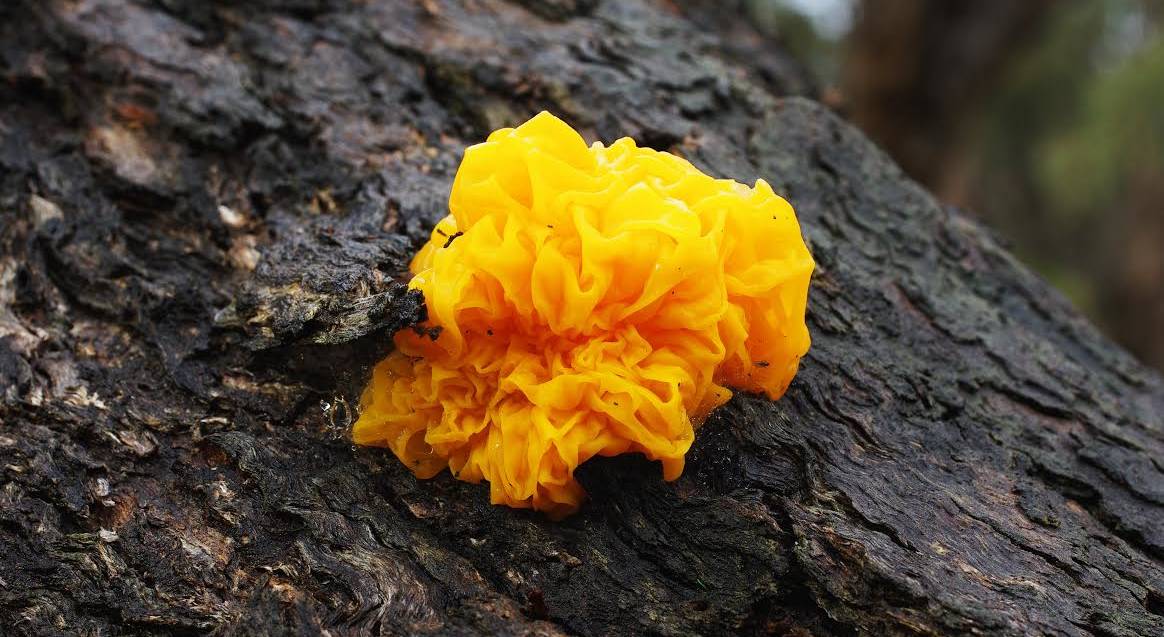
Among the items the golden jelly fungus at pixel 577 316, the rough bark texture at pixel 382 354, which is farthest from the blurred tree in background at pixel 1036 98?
the golden jelly fungus at pixel 577 316

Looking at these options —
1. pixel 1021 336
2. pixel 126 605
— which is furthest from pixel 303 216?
pixel 1021 336

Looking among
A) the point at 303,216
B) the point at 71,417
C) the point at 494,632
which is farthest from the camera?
the point at 303,216

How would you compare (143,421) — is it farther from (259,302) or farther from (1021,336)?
(1021,336)

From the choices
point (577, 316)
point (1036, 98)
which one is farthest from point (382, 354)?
point (1036, 98)

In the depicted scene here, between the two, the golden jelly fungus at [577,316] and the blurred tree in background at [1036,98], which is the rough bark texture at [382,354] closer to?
the golden jelly fungus at [577,316]

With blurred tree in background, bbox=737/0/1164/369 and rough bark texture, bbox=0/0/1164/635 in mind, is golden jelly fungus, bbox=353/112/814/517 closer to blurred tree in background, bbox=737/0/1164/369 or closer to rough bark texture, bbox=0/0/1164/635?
rough bark texture, bbox=0/0/1164/635
